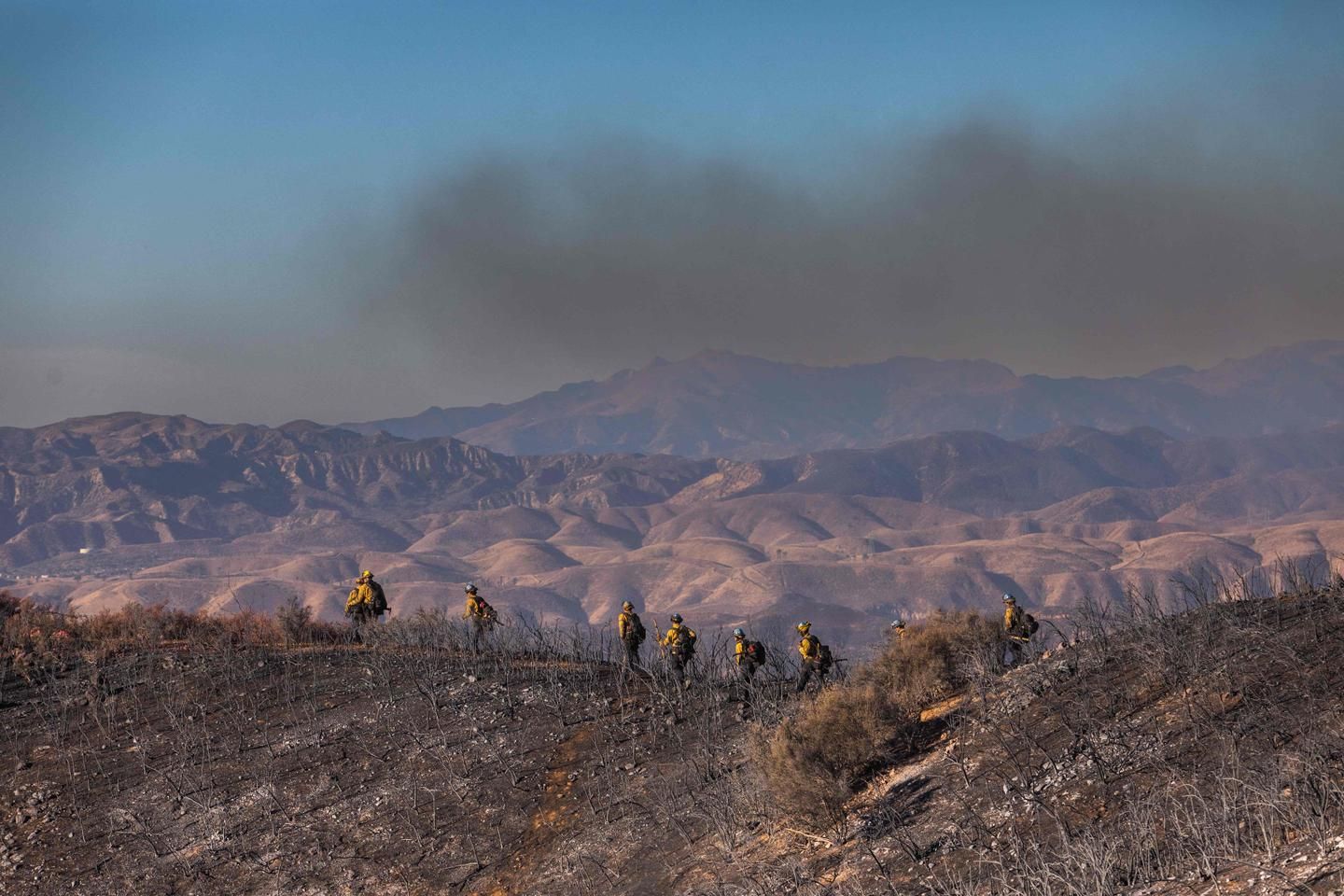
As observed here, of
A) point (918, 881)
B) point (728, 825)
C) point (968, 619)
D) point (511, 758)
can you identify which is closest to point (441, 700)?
point (511, 758)

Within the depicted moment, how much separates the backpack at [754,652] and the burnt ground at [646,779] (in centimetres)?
92

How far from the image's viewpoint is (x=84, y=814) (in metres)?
20.1

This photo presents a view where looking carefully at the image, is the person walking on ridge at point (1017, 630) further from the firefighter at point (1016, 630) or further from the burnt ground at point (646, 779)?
the burnt ground at point (646, 779)

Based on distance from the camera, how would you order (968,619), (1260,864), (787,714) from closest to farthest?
1. (1260,864)
2. (787,714)
3. (968,619)

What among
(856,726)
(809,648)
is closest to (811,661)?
(809,648)

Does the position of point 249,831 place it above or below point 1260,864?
below

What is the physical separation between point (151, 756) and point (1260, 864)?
1849 cm

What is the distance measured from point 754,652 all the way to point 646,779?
399cm

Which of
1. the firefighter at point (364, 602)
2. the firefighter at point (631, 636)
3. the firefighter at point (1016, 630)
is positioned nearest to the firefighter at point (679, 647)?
the firefighter at point (631, 636)

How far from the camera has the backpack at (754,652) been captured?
22.3 m

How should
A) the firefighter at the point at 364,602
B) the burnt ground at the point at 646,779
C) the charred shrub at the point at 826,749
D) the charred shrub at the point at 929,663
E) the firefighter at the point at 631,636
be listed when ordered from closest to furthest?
the burnt ground at the point at 646,779 → the charred shrub at the point at 826,749 → the charred shrub at the point at 929,663 → the firefighter at the point at 631,636 → the firefighter at the point at 364,602

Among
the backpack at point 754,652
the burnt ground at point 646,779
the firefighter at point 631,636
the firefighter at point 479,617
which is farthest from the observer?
the firefighter at point 479,617

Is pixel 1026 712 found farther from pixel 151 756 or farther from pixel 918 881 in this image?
pixel 151 756

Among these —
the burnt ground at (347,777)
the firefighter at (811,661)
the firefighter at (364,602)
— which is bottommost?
the burnt ground at (347,777)
